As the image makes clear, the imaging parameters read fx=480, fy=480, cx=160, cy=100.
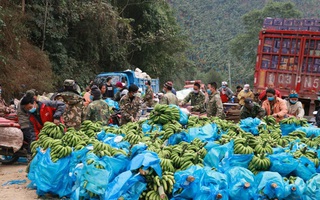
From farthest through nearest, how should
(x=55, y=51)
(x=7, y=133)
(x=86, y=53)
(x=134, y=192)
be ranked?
(x=86, y=53)
(x=55, y=51)
(x=7, y=133)
(x=134, y=192)

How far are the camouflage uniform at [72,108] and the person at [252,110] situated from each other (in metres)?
3.24

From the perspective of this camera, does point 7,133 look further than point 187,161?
Yes

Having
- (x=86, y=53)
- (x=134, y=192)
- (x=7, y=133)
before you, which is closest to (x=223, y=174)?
(x=134, y=192)

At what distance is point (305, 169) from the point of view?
20.2 feet

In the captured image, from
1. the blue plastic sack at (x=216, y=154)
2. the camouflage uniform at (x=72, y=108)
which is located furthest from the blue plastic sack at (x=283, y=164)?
the camouflage uniform at (x=72, y=108)

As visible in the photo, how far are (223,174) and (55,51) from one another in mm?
17119

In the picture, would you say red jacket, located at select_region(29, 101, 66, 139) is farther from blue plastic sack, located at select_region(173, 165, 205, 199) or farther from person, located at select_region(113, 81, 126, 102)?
person, located at select_region(113, 81, 126, 102)

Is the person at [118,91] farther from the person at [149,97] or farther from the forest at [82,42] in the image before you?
the forest at [82,42]

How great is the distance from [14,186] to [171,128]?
254 centimetres

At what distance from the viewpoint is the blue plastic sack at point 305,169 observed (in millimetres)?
6137

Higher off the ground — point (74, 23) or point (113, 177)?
point (74, 23)

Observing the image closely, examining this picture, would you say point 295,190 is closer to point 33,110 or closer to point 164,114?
point 164,114

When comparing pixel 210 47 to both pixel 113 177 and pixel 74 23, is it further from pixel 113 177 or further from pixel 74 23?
pixel 113 177

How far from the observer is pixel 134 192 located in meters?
5.43
